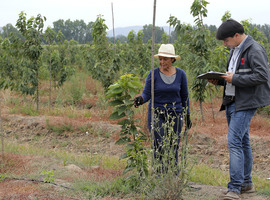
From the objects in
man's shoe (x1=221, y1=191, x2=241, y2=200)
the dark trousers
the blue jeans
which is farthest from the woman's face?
man's shoe (x1=221, y1=191, x2=241, y2=200)

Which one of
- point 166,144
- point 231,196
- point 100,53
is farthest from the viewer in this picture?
point 100,53

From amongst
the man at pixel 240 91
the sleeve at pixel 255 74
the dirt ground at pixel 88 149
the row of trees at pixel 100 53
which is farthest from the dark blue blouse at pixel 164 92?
the row of trees at pixel 100 53

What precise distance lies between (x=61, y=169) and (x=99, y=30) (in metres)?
6.14

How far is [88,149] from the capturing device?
7.90m

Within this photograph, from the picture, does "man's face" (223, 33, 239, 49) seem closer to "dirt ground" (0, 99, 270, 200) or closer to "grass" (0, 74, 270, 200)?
"dirt ground" (0, 99, 270, 200)

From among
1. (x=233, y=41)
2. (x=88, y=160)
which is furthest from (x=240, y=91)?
(x=88, y=160)

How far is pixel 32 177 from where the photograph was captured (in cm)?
445

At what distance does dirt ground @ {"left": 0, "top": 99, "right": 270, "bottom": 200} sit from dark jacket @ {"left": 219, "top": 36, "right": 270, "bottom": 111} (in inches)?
23.4

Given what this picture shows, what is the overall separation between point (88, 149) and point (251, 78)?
17.0ft

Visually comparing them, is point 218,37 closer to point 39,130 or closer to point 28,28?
point 39,130

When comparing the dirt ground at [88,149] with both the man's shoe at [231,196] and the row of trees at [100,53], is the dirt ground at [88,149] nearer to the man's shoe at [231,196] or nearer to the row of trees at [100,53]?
the man's shoe at [231,196]

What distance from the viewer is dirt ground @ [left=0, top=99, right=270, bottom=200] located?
3895 millimetres

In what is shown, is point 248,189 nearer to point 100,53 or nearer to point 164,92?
point 164,92

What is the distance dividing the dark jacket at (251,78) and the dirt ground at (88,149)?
0.59m
